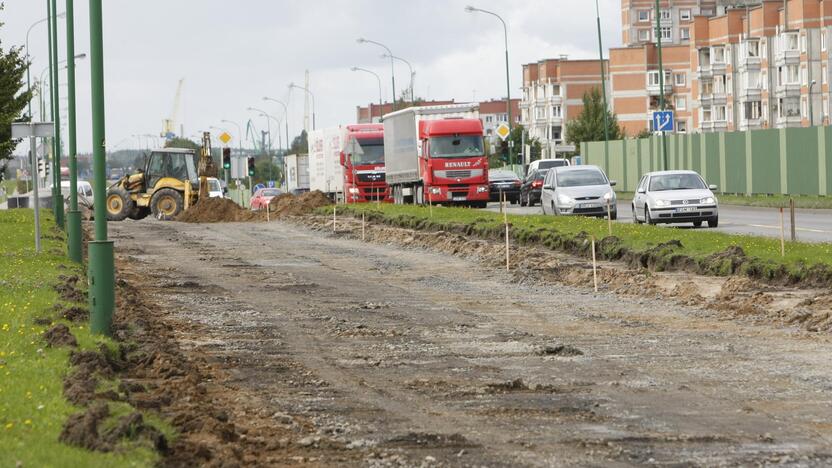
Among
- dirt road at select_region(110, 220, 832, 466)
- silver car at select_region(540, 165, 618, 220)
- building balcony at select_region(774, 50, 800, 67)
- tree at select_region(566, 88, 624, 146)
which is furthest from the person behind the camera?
building balcony at select_region(774, 50, 800, 67)

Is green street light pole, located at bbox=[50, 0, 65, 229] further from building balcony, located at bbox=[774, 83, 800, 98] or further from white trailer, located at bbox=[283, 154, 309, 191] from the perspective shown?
building balcony, located at bbox=[774, 83, 800, 98]

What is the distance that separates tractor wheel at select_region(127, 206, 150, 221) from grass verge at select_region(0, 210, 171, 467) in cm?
3157

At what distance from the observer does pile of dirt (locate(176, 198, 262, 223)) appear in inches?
2101

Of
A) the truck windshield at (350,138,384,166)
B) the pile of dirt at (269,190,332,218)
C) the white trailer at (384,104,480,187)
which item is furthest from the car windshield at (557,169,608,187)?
the truck windshield at (350,138,384,166)

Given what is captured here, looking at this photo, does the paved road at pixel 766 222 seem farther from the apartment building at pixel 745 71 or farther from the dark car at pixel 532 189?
the apartment building at pixel 745 71

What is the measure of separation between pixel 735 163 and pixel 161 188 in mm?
23202

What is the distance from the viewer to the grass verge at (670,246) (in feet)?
66.4

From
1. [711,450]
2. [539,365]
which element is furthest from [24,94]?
[711,450]

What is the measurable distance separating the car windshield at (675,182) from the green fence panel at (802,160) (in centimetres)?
1661

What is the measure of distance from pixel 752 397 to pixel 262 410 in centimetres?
367

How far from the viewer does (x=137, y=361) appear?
1342cm

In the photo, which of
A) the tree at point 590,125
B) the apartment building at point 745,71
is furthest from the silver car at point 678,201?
the apartment building at point 745,71

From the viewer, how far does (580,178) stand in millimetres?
41156

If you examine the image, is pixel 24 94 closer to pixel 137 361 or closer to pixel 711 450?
pixel 137 361
